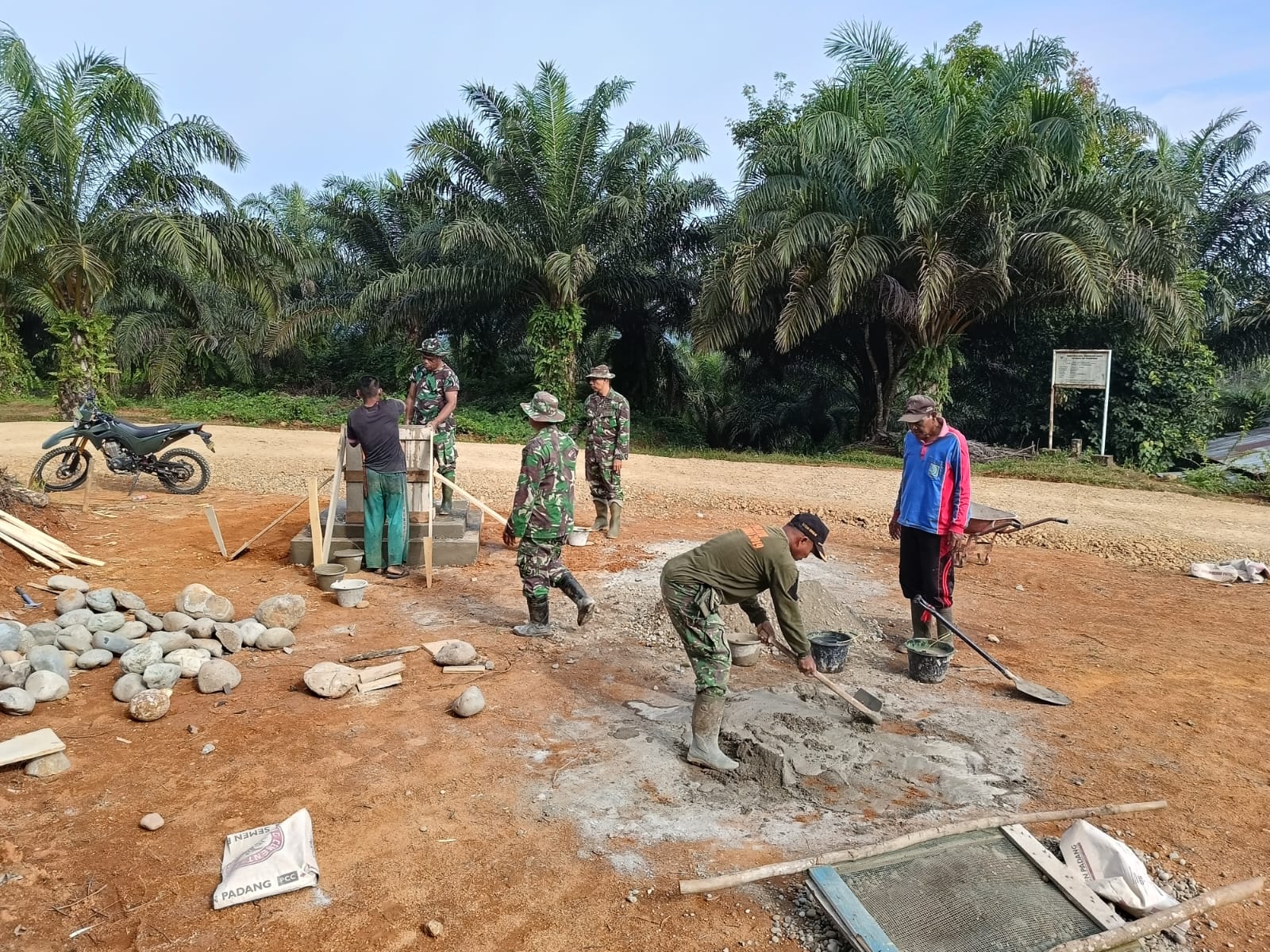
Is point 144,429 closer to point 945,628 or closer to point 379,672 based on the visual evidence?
Answer: point 379,672

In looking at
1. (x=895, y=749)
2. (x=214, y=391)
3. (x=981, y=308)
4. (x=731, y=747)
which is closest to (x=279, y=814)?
(x=731, y=747)

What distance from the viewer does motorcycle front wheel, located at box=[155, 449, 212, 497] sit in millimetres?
10016

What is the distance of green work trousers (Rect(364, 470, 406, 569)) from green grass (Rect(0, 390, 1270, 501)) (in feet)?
30.7

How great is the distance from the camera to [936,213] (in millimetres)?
13625

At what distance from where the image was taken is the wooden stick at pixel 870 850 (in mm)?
3025

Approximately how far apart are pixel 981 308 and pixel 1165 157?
245 inches

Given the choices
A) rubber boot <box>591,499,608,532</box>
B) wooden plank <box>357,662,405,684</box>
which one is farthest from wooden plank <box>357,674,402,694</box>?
rubber boot <box>591,499,608,532</box>

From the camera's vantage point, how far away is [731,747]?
410cm

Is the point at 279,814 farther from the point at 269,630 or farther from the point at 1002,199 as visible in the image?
the point at 1002,199

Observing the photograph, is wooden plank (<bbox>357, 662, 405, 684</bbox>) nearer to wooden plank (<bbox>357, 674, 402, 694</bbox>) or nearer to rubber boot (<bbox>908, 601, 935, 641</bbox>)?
wooden plank (<bbox>357, 674, 402, 694</bbox>)

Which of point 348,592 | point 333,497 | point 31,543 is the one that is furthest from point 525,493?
point 31,543

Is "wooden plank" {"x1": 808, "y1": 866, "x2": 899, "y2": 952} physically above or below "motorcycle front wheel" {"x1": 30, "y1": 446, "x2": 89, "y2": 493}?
below

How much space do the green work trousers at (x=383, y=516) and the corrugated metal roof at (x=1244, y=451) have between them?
12669mm

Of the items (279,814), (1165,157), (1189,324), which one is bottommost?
(279,814)
